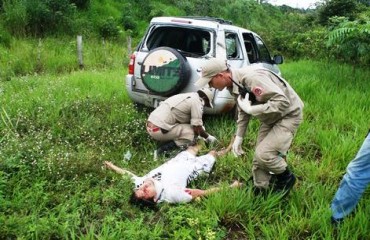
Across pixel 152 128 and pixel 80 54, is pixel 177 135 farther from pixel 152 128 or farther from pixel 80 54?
pixel 80 54

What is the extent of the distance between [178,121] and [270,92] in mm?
1886

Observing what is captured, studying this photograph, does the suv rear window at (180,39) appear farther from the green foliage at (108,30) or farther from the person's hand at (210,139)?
the green foliage at (108,30)

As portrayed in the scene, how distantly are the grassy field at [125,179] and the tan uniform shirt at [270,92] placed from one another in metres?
0.82

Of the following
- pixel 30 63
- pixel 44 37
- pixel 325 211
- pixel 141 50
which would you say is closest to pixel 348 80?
pixel 141 50

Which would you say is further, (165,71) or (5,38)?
(5,38)

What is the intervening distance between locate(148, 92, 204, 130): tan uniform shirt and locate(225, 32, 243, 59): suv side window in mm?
1457

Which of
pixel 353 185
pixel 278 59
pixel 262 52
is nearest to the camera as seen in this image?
pixel 353 185

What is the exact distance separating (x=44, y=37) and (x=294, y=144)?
426 inches

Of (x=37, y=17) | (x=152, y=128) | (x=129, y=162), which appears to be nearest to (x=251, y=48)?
(x=152, y=128)

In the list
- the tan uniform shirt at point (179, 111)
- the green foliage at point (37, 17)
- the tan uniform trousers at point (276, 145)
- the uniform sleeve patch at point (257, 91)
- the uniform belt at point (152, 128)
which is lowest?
the green foliage at point (37, 17)

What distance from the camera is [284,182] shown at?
12.5 feet

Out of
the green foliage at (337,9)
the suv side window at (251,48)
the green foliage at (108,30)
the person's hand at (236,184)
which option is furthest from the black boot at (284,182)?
the green foliage at (108,30)

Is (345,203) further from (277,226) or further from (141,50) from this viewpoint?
(141,50)

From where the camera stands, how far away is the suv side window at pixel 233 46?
604 cm
